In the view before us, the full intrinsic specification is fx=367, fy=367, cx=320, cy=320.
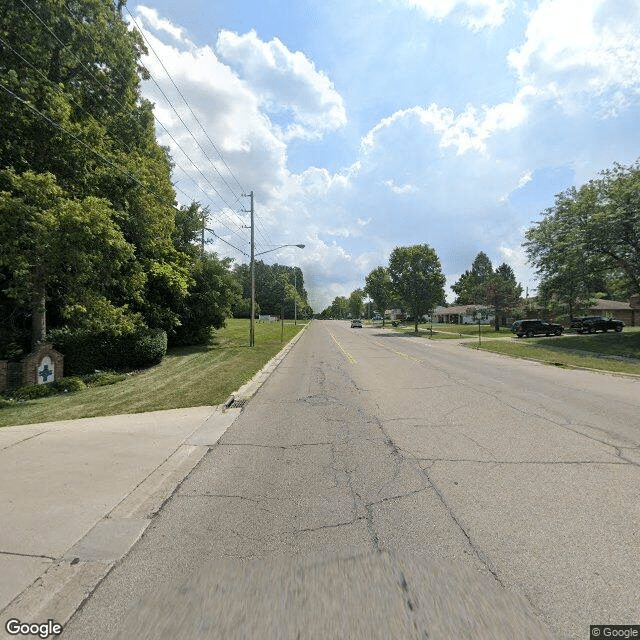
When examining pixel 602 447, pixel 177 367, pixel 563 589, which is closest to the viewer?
pixel 563 589

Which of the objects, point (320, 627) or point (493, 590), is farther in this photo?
point (493, 590)

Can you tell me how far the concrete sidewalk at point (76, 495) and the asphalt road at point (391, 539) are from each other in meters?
0.22

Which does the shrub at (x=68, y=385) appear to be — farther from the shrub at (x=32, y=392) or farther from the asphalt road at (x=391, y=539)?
the asphalt road at (x=391, y=539)

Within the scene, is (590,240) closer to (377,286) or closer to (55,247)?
(55,247)

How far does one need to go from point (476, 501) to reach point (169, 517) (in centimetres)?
311

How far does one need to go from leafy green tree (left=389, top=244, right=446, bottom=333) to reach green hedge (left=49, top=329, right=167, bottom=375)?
37.8 metres

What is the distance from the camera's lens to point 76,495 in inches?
152

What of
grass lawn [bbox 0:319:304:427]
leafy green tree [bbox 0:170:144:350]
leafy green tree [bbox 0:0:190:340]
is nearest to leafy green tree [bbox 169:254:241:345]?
leafy green tree [bbox 0:0:190:340]

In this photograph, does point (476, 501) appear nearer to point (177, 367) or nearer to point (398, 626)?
point (398, 626)

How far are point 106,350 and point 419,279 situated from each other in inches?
1588

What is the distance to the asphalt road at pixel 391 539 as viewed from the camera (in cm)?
233

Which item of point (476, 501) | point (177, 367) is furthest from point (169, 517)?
point (177, 367)

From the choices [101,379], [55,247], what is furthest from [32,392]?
[55,247]

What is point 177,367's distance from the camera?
574 inches
